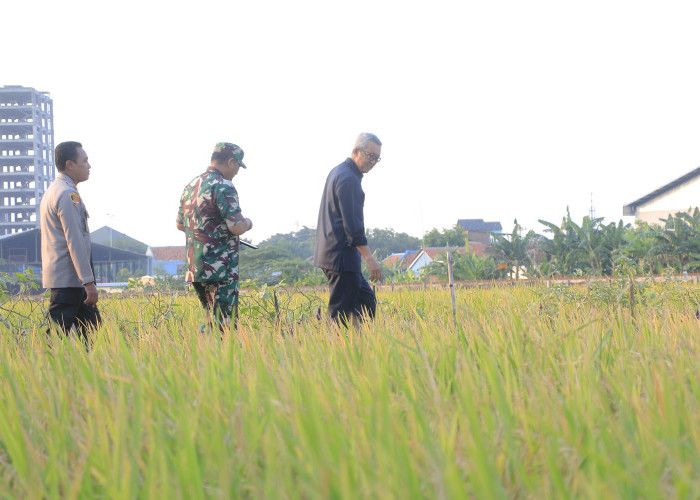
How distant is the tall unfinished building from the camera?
84.5 meters

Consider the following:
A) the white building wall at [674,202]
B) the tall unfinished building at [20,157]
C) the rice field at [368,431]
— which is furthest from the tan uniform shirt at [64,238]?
the tall unfinished building at [20,157]

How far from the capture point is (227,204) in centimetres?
413

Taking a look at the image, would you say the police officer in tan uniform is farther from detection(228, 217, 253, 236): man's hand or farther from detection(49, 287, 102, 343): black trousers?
detection(228, 217, 253, 236): man's hand

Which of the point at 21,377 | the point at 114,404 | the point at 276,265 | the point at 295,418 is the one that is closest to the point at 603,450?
the point at 295,418

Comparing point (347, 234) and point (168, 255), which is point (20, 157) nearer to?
point (168, 255)

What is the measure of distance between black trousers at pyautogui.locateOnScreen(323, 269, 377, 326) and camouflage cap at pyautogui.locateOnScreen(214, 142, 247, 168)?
3.39 feet

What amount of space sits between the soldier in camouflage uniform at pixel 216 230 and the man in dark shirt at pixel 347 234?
725mm

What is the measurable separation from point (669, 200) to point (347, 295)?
22.5 meters

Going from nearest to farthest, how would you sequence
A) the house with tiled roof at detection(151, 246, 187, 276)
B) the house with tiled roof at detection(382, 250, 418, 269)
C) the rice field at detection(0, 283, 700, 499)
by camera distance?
the rice field at detection(0, 283, 700, 499) < the house with tiled roof at detection(382, 250, 418, 269) < the house with tiled roof at detection(151, 246, 187, 276)

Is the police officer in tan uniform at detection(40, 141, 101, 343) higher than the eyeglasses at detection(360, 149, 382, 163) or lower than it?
lower

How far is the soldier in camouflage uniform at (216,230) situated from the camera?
4.15m

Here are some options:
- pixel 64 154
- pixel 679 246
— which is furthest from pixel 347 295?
pixel 679 246

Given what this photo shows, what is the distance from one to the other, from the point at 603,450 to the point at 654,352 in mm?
1067

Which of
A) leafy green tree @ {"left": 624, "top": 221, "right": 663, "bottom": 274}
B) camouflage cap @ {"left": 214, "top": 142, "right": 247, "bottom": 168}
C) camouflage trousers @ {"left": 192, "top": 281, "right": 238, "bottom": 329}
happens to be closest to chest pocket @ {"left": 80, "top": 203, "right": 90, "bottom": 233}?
camouflage trousers @ {"left": 192, "top": 281, "right": 238, "bottom": 329}
